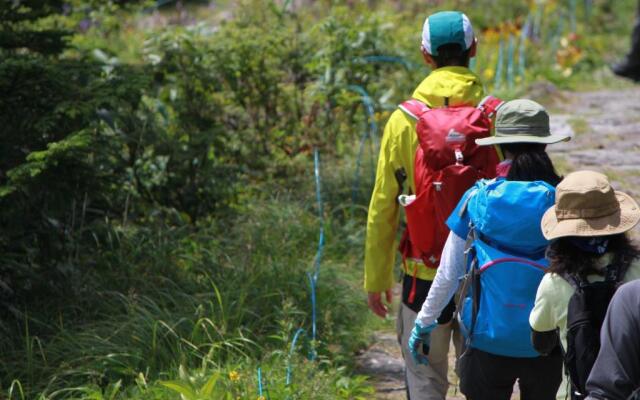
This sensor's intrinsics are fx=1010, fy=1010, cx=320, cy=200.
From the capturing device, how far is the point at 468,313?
3.35 meters

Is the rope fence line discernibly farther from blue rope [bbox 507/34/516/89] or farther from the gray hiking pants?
the gray hiking pants

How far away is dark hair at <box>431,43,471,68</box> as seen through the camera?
3.80 meters

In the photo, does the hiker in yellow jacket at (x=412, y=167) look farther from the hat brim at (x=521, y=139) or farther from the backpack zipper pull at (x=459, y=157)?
A: the hat brim at (x=521, y=139)

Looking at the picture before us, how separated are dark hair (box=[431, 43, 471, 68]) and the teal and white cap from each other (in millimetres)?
16

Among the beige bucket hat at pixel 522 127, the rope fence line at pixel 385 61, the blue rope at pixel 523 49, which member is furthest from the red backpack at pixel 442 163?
the blue rope at pixel 523 49

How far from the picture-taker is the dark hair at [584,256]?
9.12 feet

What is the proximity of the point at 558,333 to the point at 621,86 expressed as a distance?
8.89m

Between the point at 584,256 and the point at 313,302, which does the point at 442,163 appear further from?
the point at 313,302

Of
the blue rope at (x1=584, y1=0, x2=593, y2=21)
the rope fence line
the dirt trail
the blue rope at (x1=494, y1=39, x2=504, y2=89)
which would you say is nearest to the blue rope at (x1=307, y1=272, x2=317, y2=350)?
the rope fence line

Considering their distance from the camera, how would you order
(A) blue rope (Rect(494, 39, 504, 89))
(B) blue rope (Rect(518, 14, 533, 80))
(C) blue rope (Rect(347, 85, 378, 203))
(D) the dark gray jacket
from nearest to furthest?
(D) the dark gray jacket < (C) blue rope (Rect(347, 85, 378, 203)) < (A) blue rope (Rect(494, 39, 504, 89)) < (B) blue rope (Rect(518, 14, 533, 80))

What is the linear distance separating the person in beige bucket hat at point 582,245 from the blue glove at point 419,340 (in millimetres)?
636

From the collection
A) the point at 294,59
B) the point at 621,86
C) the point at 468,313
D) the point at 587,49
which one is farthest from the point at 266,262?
the point at 587,49

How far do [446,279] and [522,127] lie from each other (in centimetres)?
56

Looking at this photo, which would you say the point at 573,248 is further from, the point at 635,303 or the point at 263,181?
the point at 263,181
